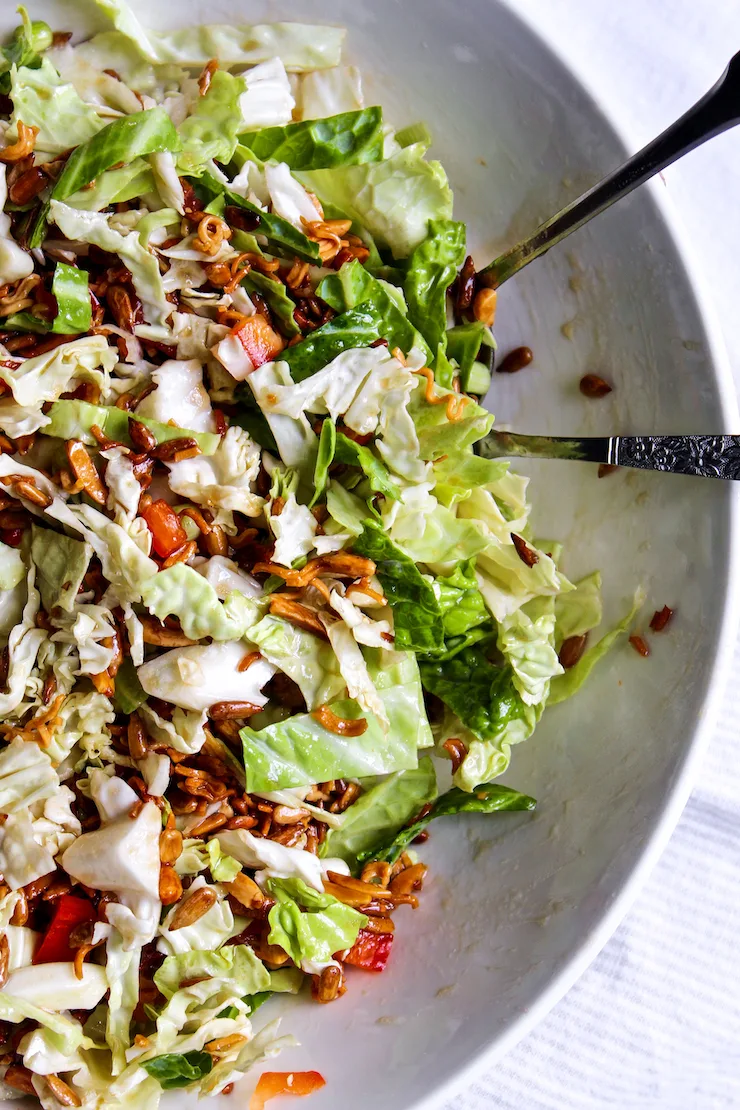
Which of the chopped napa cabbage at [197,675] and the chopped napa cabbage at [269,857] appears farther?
the chopped napa cabbage at [269,857]

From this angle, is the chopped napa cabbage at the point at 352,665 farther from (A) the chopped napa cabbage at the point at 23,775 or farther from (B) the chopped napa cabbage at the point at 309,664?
(A) the chopped napa cabbage at the point at 23,775

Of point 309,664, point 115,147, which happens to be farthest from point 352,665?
point 115,147

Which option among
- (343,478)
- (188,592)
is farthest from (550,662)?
(188,592)

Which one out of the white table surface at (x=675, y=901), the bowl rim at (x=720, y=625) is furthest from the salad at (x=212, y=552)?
the white table surface at (x=675, y=901)

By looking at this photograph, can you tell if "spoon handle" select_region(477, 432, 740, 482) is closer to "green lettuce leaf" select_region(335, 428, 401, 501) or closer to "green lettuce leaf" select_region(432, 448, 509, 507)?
"green lettuce leaf" select_region(432, 448, 509, 507)

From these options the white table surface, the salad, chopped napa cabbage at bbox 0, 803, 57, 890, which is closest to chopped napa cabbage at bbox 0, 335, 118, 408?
the salad
